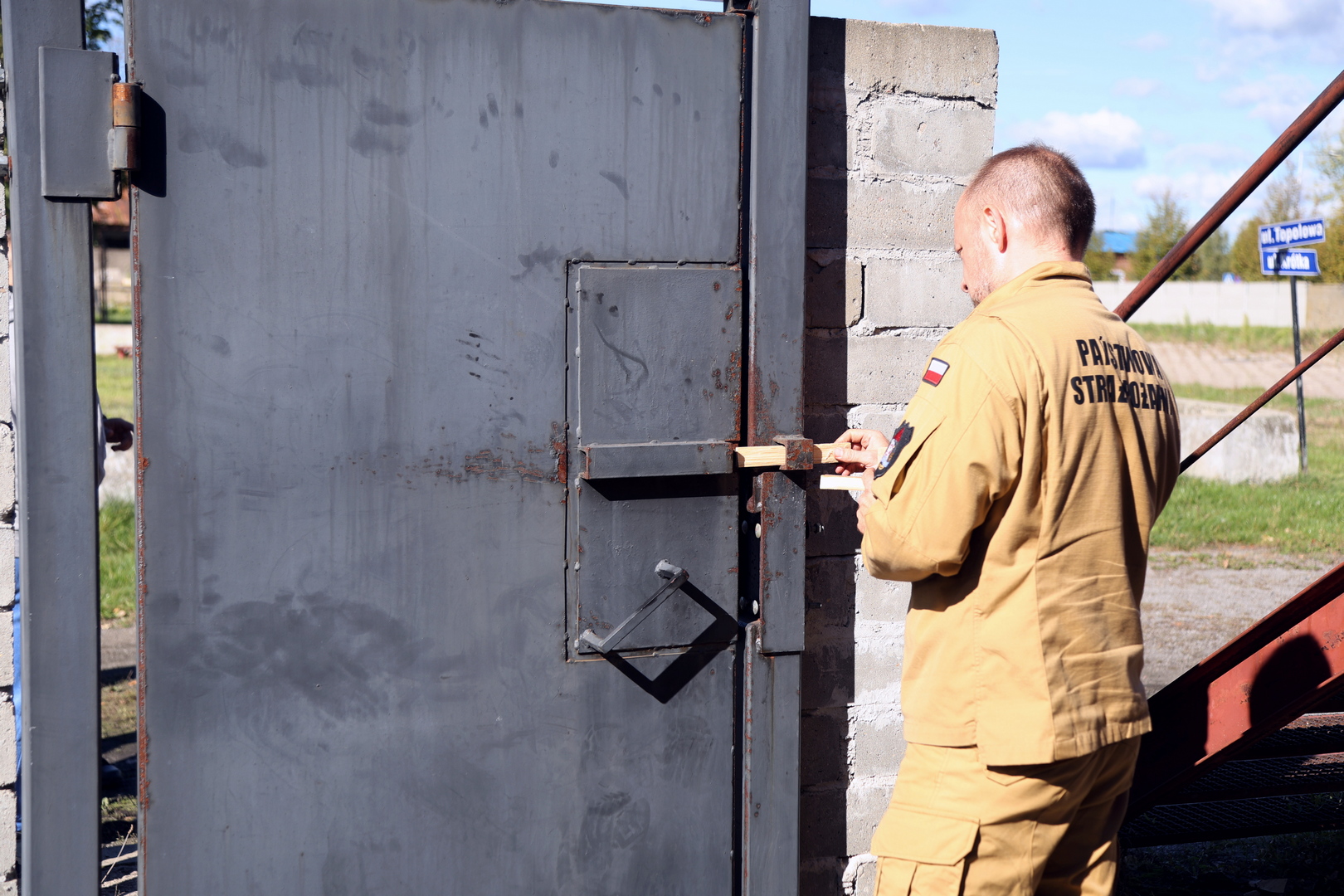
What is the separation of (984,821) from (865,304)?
1190mm

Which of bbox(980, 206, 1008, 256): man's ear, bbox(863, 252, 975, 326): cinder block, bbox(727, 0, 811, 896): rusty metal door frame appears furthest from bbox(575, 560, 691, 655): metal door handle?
bbox(980, 206, 1008, 256): man's ear

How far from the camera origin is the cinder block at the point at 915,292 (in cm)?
260

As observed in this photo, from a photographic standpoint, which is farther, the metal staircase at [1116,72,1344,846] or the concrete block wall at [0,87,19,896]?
the metal staircase at [1116,72,1344,846]

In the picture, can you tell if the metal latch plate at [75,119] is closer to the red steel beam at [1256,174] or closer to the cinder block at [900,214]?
the cinder block at [900,214]

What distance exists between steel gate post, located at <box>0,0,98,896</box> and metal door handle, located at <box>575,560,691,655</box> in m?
0.95

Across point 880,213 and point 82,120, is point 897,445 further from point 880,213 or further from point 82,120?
point 82,120

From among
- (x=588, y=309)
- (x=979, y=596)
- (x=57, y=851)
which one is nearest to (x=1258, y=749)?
(x=979, y=596)

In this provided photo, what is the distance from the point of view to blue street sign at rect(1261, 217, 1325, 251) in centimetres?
1065

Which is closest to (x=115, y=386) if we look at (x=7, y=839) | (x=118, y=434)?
(x=118, y=434)

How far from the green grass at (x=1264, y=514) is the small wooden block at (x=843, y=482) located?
7526mm

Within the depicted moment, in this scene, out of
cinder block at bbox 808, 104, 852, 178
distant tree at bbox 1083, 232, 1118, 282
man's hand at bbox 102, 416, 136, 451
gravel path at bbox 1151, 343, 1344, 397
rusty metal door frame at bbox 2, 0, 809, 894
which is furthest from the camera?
distant tree at bbox 1083, 232, 1118, 282

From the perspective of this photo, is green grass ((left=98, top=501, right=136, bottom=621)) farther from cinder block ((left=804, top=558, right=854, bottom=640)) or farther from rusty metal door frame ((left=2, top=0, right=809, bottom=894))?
cinder block ((left=804, top=558, right=854, bottom=640))

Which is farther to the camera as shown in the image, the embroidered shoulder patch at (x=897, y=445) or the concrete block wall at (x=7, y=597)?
the concrete block wall at (x=7, y=597)

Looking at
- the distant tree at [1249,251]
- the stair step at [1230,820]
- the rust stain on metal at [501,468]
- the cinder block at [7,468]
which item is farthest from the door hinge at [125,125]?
the distant tree at [1249,251]
